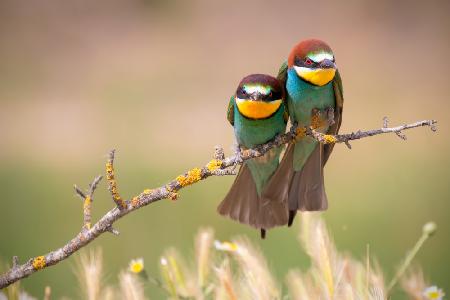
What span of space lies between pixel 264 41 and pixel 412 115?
92.3 inches

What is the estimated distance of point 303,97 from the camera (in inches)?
86.0

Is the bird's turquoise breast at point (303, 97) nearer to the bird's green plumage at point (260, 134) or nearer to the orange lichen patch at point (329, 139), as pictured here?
the bird's green plumage at point (260, 134)

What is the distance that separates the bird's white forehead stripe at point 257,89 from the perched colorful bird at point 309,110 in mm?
104

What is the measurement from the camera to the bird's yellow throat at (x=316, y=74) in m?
2.11

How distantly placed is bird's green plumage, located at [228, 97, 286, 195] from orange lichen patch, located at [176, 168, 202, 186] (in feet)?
1.46

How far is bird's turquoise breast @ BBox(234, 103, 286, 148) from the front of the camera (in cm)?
224

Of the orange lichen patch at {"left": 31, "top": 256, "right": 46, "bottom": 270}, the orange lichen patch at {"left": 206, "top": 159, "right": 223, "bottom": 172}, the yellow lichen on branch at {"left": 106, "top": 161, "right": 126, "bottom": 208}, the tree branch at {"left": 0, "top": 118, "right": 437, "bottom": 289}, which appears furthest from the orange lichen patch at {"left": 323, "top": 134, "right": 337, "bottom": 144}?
the orange lichen patch at {"left": 31, "top": 256, "right": 46, "bottom": 270}

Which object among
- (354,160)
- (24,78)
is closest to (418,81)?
(354,160)

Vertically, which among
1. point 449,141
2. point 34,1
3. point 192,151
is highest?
point 34,1

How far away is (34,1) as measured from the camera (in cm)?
945

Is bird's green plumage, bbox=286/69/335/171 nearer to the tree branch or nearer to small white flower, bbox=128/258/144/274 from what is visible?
the tree branch

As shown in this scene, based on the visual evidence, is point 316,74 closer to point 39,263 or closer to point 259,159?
point 259,159

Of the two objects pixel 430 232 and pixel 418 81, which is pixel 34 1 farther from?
pixel 430 232

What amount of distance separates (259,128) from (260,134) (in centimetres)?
2
